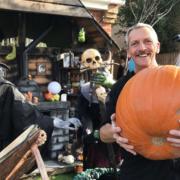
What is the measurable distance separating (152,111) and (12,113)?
1.56 metres

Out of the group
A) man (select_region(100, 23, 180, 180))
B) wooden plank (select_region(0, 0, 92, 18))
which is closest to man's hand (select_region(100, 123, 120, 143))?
man (select_region(100, 23, 180, 180))

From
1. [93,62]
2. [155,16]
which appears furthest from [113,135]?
[155,16]

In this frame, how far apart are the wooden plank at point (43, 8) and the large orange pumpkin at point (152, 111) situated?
134 inches

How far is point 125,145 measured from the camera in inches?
85.7

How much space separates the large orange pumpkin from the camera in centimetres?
203

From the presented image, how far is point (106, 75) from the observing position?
520 centimetres

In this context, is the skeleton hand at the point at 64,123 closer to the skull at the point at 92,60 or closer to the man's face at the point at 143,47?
the skull at the point at 92,60

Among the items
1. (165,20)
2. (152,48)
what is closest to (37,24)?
(152,48)

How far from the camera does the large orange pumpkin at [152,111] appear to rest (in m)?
2.03

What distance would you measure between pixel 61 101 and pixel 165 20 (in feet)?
37.4

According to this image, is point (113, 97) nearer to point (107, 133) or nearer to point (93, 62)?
point (107, 133)

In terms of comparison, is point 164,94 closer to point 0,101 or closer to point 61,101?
point 0,101

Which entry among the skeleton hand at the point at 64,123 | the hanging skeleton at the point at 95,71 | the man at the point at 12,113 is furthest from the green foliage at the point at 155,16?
the man at the point at 12,113

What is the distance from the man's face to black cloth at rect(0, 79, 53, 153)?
1.18 meters
